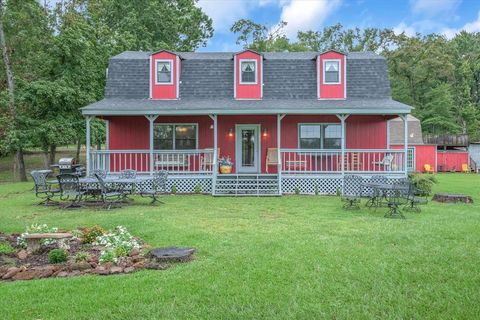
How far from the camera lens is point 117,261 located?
225 inches

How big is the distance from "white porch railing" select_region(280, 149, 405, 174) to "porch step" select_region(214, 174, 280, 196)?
0.89 m

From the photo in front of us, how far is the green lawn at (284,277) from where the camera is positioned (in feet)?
13.6

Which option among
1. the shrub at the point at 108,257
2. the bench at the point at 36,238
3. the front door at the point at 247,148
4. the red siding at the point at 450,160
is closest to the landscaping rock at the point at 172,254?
the shrub at the point at 108,257

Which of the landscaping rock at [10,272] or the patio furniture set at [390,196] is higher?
the patio furniture set at [390,196]

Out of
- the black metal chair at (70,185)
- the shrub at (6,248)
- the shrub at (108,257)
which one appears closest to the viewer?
the shrub at (108,257)

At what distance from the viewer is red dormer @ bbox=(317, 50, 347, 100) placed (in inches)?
677

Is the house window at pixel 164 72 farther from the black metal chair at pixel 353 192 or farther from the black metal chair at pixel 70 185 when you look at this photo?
the black metal chair at pixel 353 192

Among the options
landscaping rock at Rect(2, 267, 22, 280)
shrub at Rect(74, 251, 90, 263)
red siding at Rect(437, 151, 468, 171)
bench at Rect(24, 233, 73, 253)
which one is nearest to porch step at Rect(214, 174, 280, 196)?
bench at Rect(24, 233, 73, 253)

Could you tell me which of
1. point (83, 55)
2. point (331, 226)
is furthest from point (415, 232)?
point (83, 55)

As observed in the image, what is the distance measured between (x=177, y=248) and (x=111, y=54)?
21.3m

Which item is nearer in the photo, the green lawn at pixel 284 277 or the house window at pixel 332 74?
the green lawn at pixel 284 277

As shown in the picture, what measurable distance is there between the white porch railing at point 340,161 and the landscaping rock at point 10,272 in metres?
10.8

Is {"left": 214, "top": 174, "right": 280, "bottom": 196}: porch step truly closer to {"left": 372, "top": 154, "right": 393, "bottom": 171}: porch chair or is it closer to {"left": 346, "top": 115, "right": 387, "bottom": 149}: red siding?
{"left": 372, "top": 154, "right": 393, "bottom": 171}: porch chair

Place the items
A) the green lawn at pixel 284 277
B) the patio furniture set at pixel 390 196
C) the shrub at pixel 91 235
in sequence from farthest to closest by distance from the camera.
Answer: the patio furniture set at pixel 390 196 → the shrub at pixel 91 235 → the green lawn at pixel 284 277
